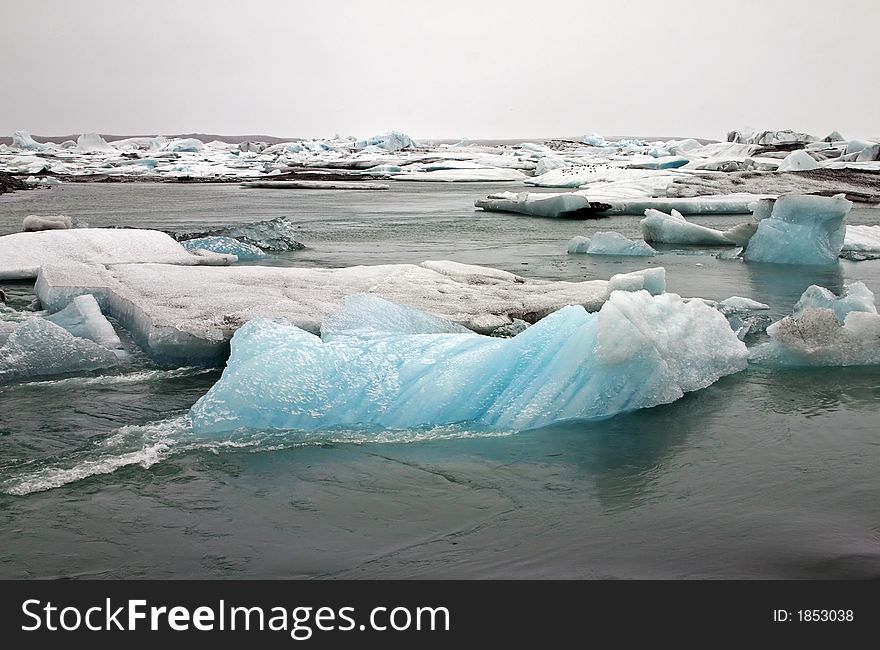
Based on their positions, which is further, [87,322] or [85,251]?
[85,251]

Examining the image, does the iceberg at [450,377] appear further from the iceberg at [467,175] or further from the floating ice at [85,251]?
the iceberg at [467,175]

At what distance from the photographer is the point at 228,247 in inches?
385

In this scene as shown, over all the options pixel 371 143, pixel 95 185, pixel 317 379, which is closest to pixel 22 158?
pixel 95 185

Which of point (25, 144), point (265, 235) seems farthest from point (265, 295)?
point (25, 144)

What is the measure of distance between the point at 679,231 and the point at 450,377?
7.84m

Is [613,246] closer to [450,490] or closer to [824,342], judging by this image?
[824,342]

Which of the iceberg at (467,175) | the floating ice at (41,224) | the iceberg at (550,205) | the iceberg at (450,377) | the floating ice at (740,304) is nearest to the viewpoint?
→ the iceberg at (450,377)

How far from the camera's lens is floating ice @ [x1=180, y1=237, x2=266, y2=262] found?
959cm

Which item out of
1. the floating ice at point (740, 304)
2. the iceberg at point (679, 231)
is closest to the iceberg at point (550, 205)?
the iceberg at point (679, 231)

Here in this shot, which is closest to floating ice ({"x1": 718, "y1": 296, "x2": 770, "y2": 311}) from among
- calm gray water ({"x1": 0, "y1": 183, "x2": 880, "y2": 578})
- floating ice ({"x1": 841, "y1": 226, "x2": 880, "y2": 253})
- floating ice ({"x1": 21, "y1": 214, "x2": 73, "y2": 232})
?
calm gray water ({"x1": 0, "y1": 183, "x2": 880, "y2": 578})

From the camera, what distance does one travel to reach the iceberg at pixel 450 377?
13.9 ft

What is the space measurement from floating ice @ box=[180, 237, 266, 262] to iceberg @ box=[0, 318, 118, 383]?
4316 millimetres

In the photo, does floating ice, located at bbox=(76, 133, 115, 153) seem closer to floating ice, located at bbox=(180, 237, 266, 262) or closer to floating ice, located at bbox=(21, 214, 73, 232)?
floating ice, located at bbox=(21, 214, 73, 232)

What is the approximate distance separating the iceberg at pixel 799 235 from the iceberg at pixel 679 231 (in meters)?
1.31
